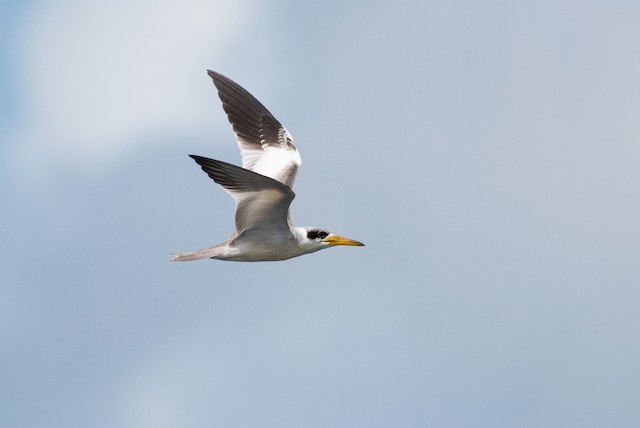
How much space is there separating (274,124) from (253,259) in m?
6.03

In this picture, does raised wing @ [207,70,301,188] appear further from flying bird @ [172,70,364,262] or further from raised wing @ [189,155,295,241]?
raised wing @ [189,155,295,241]

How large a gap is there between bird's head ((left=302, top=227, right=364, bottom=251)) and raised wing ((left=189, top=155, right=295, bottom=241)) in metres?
0.55

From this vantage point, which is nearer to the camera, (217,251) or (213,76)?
(217,251)

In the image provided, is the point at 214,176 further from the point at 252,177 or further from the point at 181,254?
the point at 181,254

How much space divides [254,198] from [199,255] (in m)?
1.63

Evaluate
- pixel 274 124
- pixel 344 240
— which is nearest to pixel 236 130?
pixel 274 124

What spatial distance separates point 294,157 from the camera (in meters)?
27.2

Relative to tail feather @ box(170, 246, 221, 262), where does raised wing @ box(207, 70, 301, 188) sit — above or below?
above

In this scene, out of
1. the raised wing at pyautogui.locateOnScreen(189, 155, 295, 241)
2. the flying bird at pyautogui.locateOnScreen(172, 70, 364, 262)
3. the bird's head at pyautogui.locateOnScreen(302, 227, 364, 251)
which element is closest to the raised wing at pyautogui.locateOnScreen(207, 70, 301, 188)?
the flying bird at pyautogui.locateOnScreen(172, 70, 364, 262)

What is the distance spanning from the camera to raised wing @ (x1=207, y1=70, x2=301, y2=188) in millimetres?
26875

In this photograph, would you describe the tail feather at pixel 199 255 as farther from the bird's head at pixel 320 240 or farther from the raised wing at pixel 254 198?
the bird's head at pixel 320 240

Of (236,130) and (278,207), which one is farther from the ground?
(236,130)

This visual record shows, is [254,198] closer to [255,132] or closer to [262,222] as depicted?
[262,222]

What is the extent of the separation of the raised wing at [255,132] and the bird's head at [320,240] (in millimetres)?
3209
